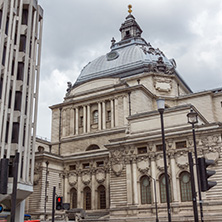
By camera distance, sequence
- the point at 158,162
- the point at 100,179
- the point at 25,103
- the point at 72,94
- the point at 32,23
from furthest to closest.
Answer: the point at 72,94
the point at 100,179
the point at 158,162
the point at 32,23
the point at 25,103

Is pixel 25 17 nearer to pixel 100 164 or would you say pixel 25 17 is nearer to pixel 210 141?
pixel 210 141

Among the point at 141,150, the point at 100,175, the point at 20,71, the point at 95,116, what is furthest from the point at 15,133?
the point at 95,116

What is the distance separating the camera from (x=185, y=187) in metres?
39.9

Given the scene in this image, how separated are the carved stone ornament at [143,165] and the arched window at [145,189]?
103 centimetres

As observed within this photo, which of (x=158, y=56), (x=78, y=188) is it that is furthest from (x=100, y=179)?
(x=158, y=56)

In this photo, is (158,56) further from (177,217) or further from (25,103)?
(25,103)

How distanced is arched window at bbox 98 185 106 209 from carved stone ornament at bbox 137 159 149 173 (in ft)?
31.2

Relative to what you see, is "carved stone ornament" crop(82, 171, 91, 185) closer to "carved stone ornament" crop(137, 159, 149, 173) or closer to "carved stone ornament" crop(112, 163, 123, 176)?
"carved stone ornament" crop(112, 163, 123, 176)

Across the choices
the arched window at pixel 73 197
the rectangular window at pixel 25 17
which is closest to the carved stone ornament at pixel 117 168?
the arched window at pixel 73 197

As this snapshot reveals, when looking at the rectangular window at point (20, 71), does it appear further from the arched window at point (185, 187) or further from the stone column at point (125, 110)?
the stone column at point (125, 110)

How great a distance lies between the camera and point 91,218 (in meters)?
44.1

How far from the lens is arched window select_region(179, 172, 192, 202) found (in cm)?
3938

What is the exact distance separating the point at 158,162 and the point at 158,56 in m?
31.6

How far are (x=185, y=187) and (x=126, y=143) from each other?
9.37 m
